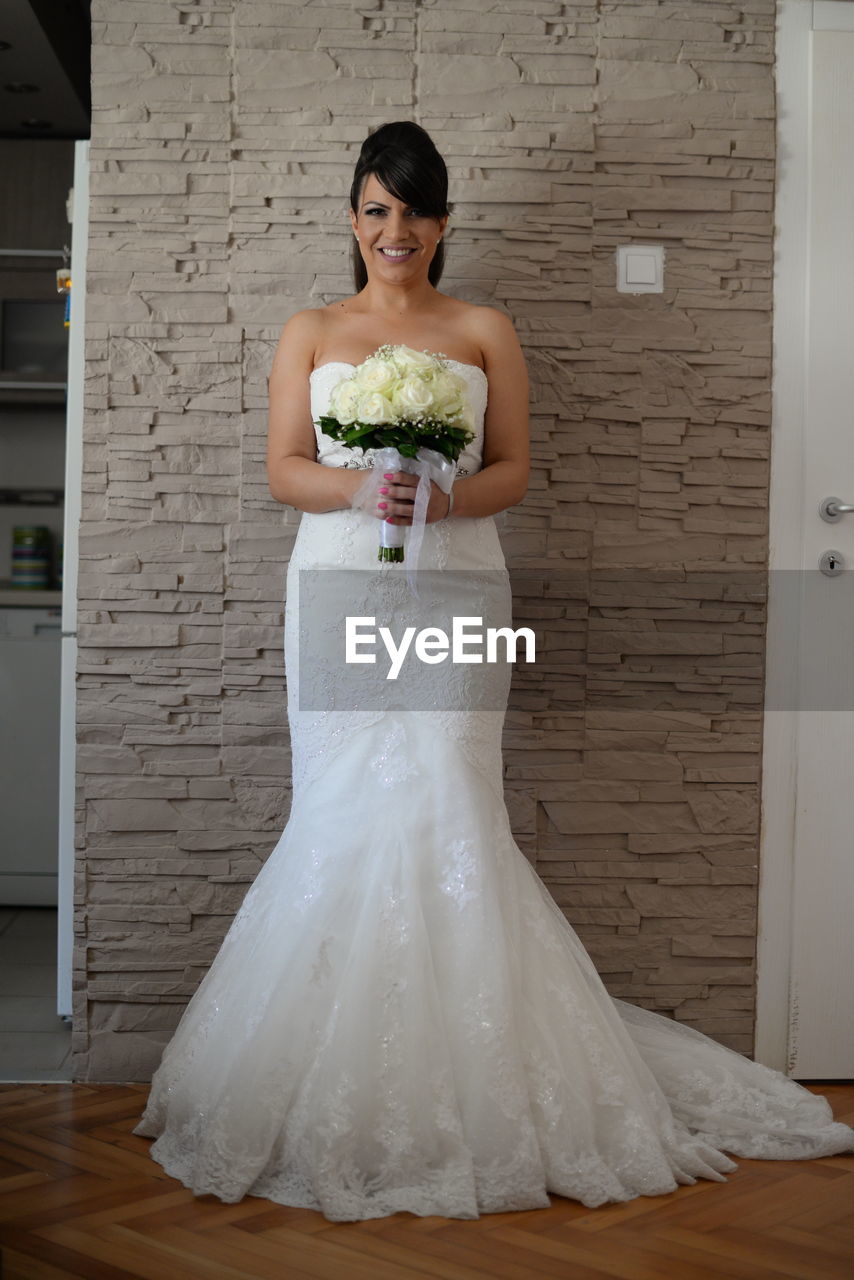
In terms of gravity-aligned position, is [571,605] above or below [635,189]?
below

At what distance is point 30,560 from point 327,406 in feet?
9.42

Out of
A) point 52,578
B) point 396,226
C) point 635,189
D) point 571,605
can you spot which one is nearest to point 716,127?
point 635,189

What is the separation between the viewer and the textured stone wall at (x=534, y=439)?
271 cm

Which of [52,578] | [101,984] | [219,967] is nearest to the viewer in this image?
[219,967]

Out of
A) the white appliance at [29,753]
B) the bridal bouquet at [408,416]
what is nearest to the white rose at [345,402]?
the bridal bouquet at [408,416]

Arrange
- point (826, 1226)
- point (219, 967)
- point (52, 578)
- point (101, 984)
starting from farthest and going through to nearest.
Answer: point (52, 578) < point (101, 984) < point (219, 967) < point (826, 1226)

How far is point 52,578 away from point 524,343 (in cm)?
281

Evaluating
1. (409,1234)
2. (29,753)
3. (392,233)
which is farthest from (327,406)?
(29,753)

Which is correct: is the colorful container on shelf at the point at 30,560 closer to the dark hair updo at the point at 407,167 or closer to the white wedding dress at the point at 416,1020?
Answer: the white wedding dress at the point at 416,1020

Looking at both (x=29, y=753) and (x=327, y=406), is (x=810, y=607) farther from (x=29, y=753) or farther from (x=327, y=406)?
(x=29, y=753)

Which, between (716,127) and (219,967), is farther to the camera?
(716,127)

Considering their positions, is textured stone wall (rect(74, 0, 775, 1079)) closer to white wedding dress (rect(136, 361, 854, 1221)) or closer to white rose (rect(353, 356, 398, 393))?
white wedding dress (rect(136, 361, 854, 1221))

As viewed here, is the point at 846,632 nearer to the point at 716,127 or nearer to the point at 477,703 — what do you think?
the point at 477,703

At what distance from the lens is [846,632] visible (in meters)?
2.81
